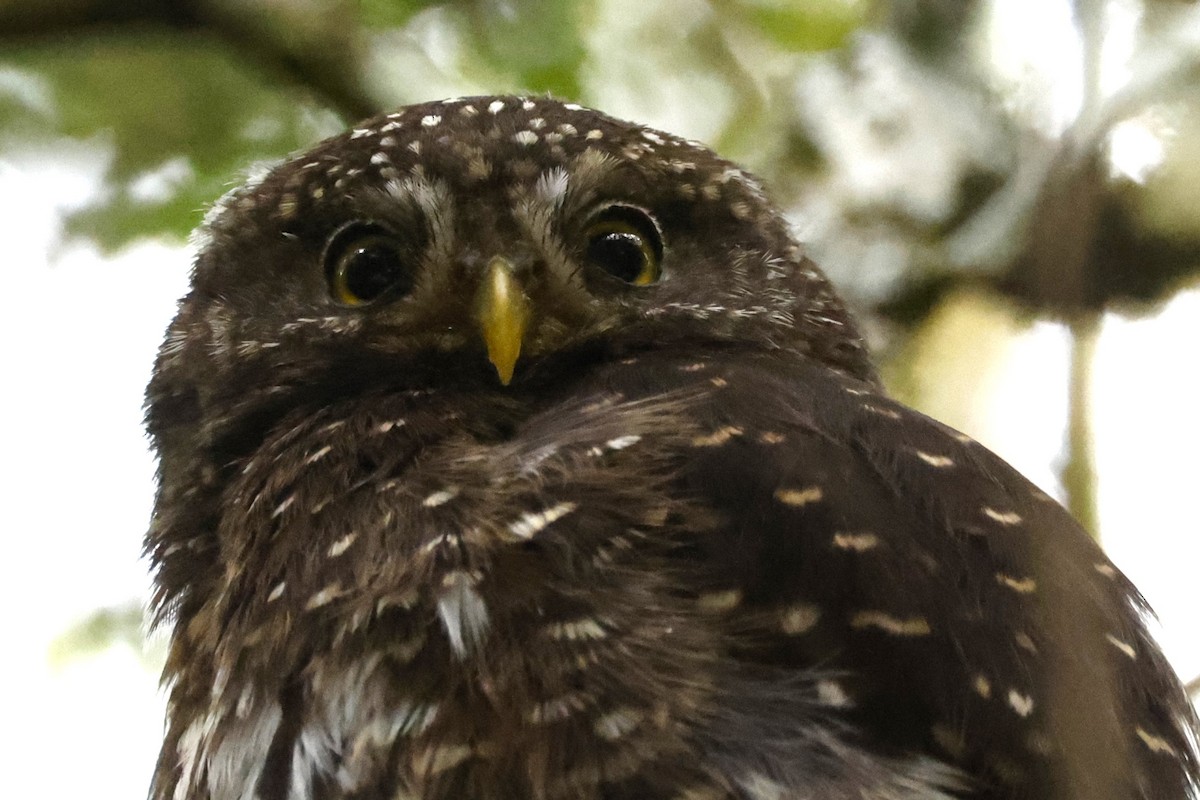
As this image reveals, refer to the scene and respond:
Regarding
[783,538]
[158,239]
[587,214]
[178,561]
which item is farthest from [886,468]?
[158,239]

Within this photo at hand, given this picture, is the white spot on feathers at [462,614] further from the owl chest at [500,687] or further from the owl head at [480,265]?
the owl head at [480,265]

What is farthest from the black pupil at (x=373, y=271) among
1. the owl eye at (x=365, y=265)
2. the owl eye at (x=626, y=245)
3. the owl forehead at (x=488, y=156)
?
the owl eye at (x=626, y=245)

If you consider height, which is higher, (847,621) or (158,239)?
(158,239)

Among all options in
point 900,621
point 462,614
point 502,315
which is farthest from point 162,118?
point 900,621

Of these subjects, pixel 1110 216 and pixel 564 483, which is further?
pixel 1110 216

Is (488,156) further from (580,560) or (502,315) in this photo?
(580,560)

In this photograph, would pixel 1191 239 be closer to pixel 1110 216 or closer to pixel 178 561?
pixel 1110 216
